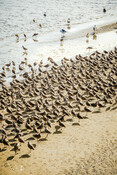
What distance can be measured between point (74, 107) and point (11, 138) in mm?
5130

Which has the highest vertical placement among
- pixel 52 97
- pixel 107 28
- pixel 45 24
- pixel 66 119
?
pixel 45 24

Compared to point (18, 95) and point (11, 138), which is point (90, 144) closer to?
point (11, 138)

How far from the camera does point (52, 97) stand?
17.5 metres

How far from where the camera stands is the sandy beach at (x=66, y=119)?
11.9 m

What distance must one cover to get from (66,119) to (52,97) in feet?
8.58

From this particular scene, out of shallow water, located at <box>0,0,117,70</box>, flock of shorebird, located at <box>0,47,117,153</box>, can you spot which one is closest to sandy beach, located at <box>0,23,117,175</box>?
flock of shorebird, located at <box>0,47,117,153</box>

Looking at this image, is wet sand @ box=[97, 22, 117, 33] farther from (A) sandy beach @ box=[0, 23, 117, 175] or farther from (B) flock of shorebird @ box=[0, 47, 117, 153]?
(A) sandy beach @ box=[0, 23, 117, 175]

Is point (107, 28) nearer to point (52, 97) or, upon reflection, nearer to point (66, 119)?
point (52, 97)

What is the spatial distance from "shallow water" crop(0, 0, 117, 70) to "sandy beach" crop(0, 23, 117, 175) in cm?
529

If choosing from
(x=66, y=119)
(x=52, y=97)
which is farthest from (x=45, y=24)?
(x=66, y=119)

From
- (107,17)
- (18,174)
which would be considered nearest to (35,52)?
(18,174)

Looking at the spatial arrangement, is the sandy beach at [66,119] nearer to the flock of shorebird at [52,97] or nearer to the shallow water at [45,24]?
the flock of shorebird at [52,97]

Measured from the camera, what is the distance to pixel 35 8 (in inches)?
1892

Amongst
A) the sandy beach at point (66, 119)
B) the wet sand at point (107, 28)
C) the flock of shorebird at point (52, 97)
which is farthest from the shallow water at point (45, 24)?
the sandy beach at point (66, 119)
